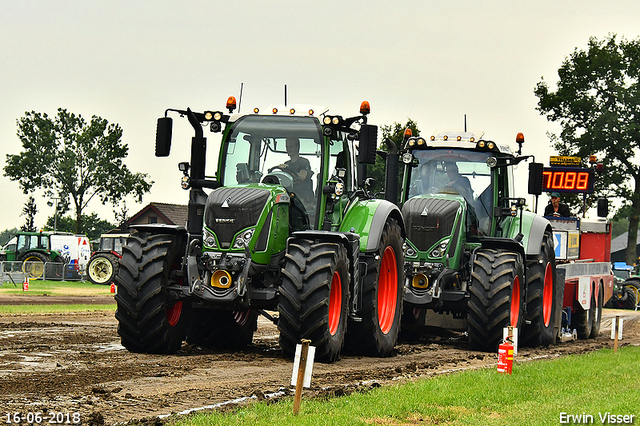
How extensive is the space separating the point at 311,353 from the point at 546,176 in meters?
17.8

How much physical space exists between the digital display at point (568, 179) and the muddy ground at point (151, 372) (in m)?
8.36

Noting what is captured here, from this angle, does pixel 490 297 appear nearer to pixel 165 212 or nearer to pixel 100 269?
pixel 100 269

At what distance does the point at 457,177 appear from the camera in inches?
639

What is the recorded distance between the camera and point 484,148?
1606 centimetres

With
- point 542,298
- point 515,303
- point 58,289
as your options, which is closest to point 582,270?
point 542,298

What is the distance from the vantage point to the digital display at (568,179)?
23672 mm

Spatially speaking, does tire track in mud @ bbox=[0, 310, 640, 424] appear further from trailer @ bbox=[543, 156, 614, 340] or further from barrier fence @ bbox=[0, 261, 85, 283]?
barrier fence @ bbox=[0, 261, 85, 283]

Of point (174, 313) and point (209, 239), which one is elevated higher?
point (209, 239)

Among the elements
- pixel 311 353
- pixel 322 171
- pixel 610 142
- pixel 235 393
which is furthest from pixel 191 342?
pixel 610 142

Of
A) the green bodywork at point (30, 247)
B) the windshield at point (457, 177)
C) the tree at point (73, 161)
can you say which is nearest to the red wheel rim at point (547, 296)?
the windshield at point (457, 177)

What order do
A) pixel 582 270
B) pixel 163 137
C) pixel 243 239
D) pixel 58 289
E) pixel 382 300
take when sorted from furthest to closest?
1. pixel 58 289
2. pixel 582 270
3. pixel 382 300
4. pixel 163 137
5. pixel 243 239

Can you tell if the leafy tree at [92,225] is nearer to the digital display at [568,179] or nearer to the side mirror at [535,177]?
the digital display at [568,179]

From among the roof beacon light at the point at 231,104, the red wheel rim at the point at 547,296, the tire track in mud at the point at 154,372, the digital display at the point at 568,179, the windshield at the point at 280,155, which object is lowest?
the tire track in mud at the point at 154,372

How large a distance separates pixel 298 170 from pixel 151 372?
3.66 m
